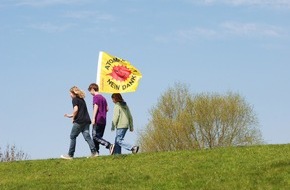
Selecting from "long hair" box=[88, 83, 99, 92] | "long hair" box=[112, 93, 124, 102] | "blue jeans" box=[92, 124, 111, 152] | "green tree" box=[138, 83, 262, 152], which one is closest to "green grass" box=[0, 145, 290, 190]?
"blue jeans" box=[92, 124, 111, 152]

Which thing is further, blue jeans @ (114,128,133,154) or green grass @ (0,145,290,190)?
blue jeans @ (114,128,133,154)

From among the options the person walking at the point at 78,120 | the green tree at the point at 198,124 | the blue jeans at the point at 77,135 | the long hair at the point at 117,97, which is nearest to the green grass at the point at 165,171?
the blue jeans at the point at 77,135

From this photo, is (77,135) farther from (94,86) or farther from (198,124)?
(198,124)

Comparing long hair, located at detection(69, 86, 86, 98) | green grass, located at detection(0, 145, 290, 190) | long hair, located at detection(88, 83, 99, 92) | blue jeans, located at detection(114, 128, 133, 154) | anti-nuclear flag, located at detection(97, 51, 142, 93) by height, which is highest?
anti-nuclear flag, located at detection(97, 51, 142, 93)

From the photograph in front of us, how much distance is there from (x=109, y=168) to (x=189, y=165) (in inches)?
90.5

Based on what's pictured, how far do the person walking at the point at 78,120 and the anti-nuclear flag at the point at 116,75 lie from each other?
0.75 m

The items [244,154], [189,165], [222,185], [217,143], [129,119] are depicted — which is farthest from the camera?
[217,143]

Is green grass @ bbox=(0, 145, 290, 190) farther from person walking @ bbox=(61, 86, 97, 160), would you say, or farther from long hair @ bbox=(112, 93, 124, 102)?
long hair @ bbox=(112, 93, 124, 102)

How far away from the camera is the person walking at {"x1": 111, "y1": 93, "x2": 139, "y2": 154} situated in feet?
74.0

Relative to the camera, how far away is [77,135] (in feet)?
74.8

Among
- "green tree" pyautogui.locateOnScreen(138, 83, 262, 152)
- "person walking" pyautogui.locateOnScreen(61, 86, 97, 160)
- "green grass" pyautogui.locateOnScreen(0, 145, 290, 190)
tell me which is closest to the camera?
"green grass" pyautogui.locateOnScreen(0, 145, 290, 190)

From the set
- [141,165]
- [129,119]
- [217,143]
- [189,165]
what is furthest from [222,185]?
[217,143]

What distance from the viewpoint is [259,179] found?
1622 centimetres

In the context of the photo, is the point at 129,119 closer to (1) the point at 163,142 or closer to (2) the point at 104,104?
(2) the point at 104,104
